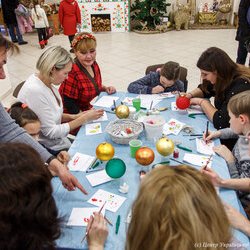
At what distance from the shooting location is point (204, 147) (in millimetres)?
2141

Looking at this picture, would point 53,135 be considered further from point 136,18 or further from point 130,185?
point 136,18

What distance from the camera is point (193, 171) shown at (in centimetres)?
112

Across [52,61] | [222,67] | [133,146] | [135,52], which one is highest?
[52,61]

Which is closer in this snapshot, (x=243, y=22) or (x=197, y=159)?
(x=197, y=159)

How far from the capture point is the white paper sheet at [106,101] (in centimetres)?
285

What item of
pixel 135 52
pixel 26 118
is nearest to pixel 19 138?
pixel 26 118

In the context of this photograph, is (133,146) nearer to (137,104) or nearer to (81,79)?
(137,104)

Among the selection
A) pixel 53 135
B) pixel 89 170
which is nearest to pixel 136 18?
pixel 53 135

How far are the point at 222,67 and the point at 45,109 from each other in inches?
60.0

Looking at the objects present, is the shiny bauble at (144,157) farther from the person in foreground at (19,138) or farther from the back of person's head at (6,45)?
the back of person's head at (6,45)

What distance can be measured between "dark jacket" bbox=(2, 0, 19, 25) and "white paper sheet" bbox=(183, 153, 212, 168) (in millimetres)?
6817

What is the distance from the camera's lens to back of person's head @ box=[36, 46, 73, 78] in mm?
2408

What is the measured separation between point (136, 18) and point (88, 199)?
754 centimetres

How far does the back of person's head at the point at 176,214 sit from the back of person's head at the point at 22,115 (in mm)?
1376
